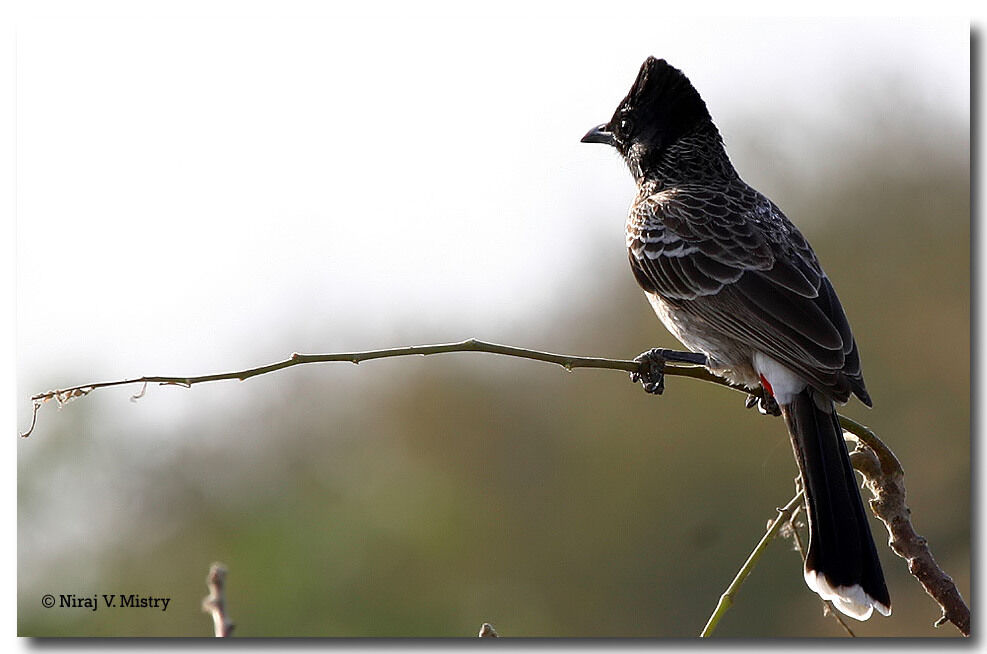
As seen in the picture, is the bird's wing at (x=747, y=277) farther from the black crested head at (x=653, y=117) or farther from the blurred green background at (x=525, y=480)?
the blurred green background at (x=525, y=480)

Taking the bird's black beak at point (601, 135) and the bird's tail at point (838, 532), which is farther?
the bird's black beak at point (601, 135)

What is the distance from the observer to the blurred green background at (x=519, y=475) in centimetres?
322

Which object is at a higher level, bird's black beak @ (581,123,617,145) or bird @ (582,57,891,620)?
bird's black beak @ (581,123,617,145)

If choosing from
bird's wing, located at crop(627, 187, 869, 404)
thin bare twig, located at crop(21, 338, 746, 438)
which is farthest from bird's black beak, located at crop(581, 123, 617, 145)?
thin bare twig, located at crop(21, 338, 746, 438)

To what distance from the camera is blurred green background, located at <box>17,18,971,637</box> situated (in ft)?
10.6

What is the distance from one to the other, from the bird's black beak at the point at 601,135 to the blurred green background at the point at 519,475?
0.38m

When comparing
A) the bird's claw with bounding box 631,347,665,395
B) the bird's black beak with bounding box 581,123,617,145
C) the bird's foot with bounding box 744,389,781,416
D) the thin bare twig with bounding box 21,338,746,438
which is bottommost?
the bird's foot with bounding box 744,389,781,416

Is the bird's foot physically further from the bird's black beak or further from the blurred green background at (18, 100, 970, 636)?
the bird's black beak

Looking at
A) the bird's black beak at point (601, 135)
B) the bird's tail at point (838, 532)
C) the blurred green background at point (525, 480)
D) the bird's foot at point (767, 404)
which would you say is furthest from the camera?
the bird's black beak at point (601, 135)

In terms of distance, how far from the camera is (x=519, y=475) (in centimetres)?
392

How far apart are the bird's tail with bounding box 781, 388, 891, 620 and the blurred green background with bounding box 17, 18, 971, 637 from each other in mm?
463

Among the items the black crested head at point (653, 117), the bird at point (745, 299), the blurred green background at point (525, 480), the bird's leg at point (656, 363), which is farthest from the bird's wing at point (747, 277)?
the blurred green background at point (525, 480)

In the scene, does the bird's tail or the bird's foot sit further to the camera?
the bird's foot

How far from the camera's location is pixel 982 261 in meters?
3.24
